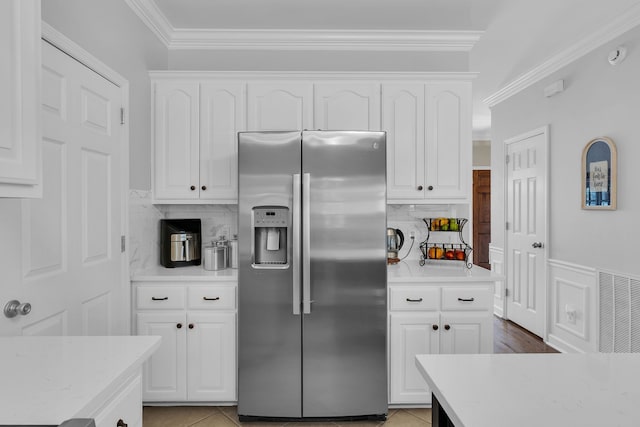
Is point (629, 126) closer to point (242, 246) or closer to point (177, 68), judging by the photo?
point (242, 246)

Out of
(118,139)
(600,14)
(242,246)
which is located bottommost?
(242,246)

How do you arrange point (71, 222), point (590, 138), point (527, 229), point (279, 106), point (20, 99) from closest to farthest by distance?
point (20, 99)
point (71, 222)
point (279, 106)
point (590, 138)
point (527, 229)

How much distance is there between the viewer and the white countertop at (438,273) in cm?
234

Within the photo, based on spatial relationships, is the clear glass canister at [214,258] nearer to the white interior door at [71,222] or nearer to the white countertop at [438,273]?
the white interior door at [71,222]

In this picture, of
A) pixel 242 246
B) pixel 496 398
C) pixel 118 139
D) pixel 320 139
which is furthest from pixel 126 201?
pixel 496 398

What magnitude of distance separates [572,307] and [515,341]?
700 millimetres

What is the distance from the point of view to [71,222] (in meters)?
1.75

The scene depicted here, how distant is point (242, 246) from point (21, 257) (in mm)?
1047

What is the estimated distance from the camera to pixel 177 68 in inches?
117

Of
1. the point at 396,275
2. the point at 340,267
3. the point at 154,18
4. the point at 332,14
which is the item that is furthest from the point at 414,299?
the point at 154,18

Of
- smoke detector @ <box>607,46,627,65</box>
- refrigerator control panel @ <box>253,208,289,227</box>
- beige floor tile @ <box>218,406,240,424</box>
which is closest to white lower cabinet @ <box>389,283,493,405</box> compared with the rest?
refrigerator control panel @ <box>253,208,289,227</box>

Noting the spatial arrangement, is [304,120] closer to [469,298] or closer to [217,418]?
[469,298]

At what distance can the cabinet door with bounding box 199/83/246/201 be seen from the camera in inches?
103

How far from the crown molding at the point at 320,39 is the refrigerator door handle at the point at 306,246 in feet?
4.49
